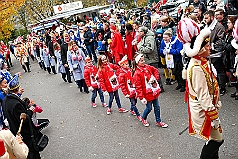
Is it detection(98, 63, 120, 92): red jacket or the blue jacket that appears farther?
the blue jacket

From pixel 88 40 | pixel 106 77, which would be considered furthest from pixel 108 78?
pixel 88 40

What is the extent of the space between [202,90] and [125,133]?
3.12 m

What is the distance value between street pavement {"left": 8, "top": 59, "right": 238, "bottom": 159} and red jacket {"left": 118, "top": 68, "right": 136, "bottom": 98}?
746 millimetres

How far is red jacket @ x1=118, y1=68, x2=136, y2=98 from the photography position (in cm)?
676

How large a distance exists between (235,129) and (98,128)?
3.11 m

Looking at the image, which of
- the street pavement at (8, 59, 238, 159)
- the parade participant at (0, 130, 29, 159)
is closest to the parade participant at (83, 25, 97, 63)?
the street pavement at (8, 59, 238, 159)

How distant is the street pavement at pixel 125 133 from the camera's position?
5.42m

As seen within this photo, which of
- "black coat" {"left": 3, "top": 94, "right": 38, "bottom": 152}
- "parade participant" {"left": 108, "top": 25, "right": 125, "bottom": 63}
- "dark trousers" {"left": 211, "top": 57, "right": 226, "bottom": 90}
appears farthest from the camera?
"parade participant" {"left": 108, "top": 25, "right": 125, "bottom": 63}

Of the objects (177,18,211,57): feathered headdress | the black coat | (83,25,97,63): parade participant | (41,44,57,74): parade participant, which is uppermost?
(177,18,211,57): feathered headdress

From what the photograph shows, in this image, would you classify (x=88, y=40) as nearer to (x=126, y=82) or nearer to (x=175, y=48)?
(x=175, y=48)

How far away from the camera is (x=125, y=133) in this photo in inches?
258

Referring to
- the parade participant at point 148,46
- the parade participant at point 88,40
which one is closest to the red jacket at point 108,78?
the parade participant at point 148,46

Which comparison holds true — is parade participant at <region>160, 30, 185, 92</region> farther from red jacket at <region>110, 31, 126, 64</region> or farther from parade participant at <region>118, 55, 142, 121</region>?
red jacket at <region>110, 31, 126, 64</region>

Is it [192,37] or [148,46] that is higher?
[192,37]
